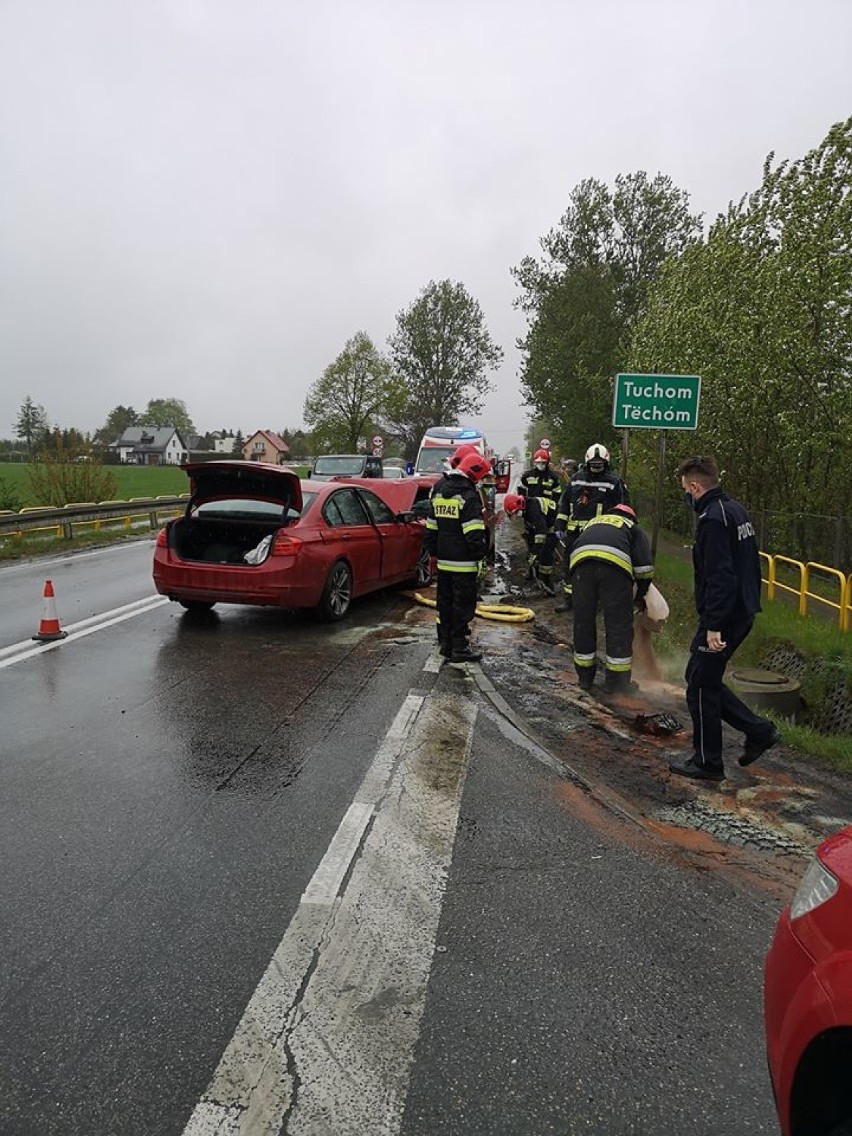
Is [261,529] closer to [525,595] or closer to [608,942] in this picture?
[525,595]

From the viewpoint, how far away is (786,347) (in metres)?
12.3

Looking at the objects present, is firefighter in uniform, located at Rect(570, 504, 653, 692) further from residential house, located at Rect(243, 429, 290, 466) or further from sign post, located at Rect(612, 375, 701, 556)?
residential house, located at Rect(243, 429, 290, 466)

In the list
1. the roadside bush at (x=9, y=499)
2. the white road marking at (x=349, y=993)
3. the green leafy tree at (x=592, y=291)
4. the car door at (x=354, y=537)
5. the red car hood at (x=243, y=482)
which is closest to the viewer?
the white road marking at (x=349, y=993)

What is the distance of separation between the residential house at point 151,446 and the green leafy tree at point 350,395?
6891 cm

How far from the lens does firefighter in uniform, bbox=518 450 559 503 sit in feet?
37.9

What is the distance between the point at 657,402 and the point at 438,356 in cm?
5436

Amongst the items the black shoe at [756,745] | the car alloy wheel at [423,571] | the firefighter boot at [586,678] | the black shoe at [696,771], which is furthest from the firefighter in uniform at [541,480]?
the black shoe at [696,771]

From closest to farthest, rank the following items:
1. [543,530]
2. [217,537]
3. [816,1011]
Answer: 1. [816,1011]
2. [217,537]
3. [543,530]

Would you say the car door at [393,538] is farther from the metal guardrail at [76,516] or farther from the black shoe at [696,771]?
the metal guardrail at [76,516]

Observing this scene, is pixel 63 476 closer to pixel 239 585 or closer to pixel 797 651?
pixel 239 585

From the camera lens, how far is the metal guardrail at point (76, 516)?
53.0ft

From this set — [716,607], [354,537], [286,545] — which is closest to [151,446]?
[354,537]

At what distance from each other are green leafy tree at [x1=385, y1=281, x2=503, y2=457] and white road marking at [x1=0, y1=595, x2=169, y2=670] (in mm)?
52571

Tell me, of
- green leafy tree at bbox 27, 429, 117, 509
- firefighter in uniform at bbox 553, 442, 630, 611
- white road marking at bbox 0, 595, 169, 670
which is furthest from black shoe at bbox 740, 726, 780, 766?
green leafy tree at bbox 27, 429, 117, 509
